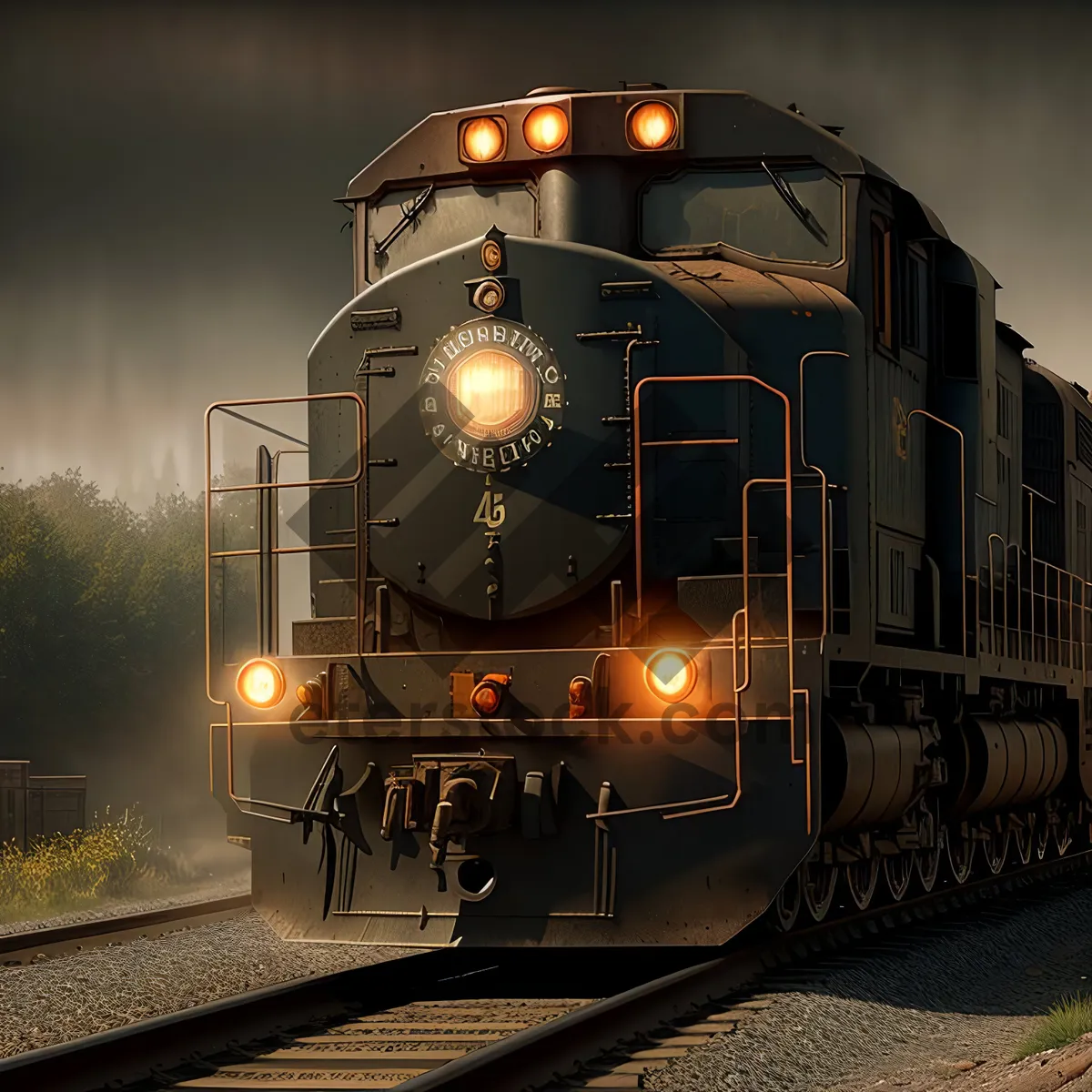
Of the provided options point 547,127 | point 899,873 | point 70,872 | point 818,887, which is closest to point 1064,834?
point 899,873

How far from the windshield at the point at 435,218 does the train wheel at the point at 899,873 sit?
166 inches

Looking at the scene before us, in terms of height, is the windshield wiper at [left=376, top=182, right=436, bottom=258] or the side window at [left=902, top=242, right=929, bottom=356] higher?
the windshield wiper at [left=376, top=182, right=436, bottom=258]

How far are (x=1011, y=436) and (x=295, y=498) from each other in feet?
18.0

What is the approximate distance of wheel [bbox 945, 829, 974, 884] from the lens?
1125 centimetres

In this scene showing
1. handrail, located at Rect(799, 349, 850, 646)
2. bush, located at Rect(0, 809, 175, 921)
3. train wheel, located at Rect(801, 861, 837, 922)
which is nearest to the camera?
handrail, located at Rect(799, 349, 850, 646)

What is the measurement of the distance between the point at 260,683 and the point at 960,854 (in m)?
5.36

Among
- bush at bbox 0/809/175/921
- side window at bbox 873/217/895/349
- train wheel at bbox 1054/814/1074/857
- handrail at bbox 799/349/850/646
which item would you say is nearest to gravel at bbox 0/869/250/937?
bush at bbox 0/809/175/921

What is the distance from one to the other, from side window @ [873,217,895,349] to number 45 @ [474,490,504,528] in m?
2.24

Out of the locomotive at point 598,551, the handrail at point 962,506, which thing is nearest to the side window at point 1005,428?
the handrail at point 962,506

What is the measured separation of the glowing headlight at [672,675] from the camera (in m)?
7.67

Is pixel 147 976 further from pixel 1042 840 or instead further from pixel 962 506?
pixel 1042 840

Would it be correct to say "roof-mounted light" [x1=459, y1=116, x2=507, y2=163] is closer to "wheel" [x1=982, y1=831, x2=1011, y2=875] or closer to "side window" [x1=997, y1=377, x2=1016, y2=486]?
"side window" [x1=997, y1=377, x2=1016, y2=486]

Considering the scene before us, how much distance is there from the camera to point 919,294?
32.9 ft

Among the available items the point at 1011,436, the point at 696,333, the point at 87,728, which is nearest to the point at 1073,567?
the point at 1011,436
